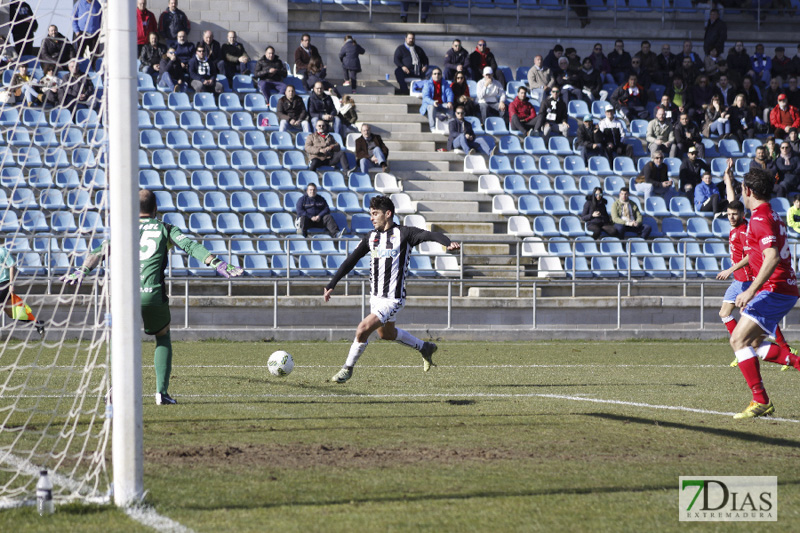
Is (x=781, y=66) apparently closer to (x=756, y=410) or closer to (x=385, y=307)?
(x=385, y=307)

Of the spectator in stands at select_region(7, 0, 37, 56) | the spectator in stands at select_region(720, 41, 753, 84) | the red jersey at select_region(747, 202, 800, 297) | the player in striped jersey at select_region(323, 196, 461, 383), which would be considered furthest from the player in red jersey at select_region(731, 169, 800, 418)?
the spectator in stands at select_region(720, 41, 753, 84)

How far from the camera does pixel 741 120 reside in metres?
25.0

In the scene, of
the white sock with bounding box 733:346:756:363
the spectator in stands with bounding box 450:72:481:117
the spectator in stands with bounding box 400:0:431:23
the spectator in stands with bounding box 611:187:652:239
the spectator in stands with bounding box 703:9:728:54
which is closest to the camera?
the white sock with bounding box 733:346:756:363

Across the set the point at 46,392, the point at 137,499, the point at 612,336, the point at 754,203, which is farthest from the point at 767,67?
the point at 137,499

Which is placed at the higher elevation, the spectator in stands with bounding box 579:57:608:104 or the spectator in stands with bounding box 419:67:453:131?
the spectator in stands with bounding box 579:57:608:104

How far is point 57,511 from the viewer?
15.6 ft

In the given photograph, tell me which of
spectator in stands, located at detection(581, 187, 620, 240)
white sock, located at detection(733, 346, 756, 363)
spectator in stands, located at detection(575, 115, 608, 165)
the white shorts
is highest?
spectator in stands, located at detection(575, 115, 608, 165)

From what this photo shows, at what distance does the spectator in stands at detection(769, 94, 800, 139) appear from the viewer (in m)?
24.6

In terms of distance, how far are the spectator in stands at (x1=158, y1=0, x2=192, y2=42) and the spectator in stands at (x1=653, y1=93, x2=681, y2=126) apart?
38.4 ft

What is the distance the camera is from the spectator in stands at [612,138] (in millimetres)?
23422

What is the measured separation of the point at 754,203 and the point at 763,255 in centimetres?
43

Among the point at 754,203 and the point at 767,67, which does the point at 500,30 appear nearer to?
the point at 767,67

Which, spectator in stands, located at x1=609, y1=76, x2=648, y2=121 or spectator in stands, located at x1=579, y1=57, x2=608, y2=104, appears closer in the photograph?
spectator in stands, located at x1=609, y1=76, x2=648, y2=121

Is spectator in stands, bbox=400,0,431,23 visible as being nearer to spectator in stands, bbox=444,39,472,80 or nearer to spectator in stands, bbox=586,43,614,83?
spectator in stands, bbox=444,39,472,80
